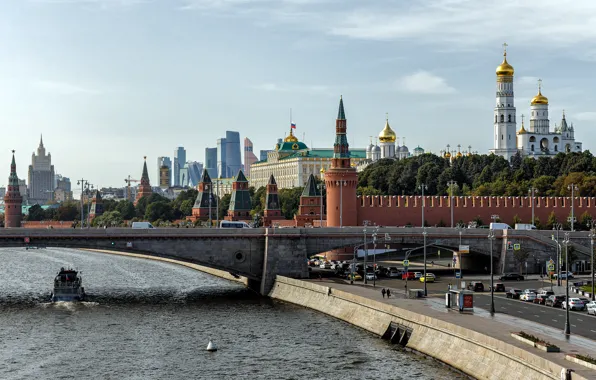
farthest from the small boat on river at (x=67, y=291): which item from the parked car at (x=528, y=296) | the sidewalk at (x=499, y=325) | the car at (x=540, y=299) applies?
the car at (x=540, y=299)

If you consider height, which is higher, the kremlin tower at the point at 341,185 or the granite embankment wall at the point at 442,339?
the kremlin tower at the point at 341,185

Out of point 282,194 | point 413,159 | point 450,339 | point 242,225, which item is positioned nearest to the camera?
point 450,339

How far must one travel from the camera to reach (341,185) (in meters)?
119

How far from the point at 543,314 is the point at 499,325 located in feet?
24.5

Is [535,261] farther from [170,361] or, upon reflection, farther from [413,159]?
[413,159]

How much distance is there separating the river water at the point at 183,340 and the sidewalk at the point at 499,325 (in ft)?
9.74

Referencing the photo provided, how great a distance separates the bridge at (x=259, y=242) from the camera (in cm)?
8438

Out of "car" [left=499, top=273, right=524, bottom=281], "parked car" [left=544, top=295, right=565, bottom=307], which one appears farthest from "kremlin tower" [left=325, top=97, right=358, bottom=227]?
"parked car" [left=544, top=295, right=565, bottom=307]

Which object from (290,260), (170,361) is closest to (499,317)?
(170,361)

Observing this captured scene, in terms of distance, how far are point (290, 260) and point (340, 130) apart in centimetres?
3457

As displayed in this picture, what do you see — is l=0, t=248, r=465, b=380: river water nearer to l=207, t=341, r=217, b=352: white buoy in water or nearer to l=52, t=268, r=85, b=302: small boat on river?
l=207, t=341, r=217, b=352: white buoy in water

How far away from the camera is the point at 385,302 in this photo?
64312 millimetres

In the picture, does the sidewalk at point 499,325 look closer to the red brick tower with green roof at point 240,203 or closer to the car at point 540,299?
the car at point 540,299

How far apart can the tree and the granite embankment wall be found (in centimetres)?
2315
